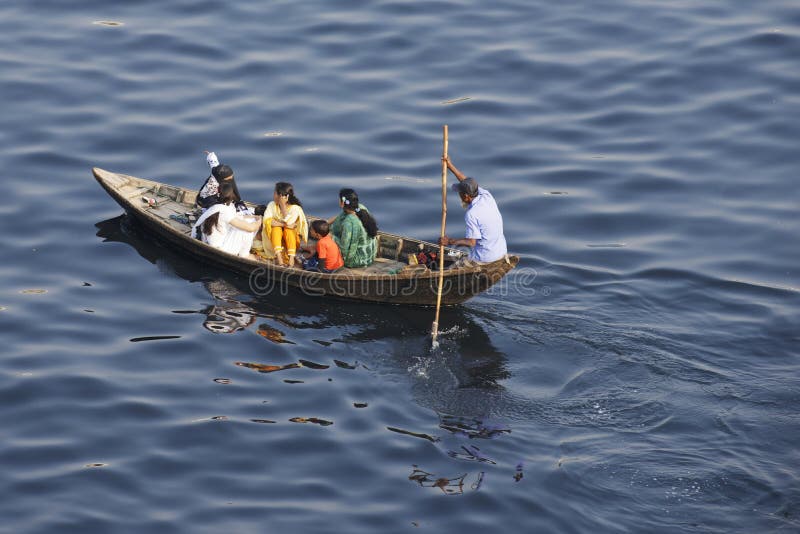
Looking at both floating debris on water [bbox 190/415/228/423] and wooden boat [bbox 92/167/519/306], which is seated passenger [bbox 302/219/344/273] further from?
floating debris on water [bbox 190/415/228/423]

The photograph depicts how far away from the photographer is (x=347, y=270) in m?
17.4

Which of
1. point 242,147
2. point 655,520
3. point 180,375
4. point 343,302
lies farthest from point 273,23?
point 655,520

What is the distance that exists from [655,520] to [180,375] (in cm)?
672

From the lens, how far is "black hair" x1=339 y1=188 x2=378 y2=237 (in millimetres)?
17109

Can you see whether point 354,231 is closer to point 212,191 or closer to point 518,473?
point 212,191

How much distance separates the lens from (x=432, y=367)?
15.8 m

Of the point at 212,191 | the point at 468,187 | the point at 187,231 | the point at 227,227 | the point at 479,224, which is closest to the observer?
the point at 468,187

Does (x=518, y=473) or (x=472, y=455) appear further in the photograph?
(x=472, y=455)

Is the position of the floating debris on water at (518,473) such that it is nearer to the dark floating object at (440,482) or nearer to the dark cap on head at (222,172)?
the dark floating object at (440,482)

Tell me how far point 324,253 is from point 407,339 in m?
1.93

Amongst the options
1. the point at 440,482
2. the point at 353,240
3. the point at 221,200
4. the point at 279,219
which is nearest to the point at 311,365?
the point at 353,240

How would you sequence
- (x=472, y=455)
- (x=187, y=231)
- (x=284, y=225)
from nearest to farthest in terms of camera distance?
(x=472, y=455) → (x=284, y=225) → (x=187, y=231)

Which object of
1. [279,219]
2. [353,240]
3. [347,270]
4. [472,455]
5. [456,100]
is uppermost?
[456,100]

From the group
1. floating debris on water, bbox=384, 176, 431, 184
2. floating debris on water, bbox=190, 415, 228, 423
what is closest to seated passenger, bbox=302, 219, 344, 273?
floating debris on water, bbox=190, 415, 228, 423
